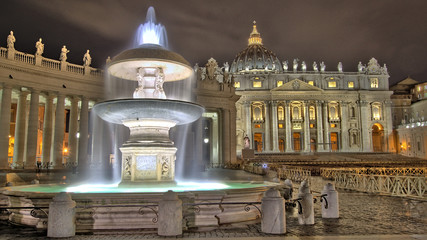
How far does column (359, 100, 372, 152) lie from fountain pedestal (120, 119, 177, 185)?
10173cm

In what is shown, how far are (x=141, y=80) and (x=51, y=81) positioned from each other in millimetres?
24914

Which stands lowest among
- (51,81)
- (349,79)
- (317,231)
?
(317,231)

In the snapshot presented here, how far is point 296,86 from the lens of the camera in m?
106

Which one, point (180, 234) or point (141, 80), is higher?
point (141, 80)

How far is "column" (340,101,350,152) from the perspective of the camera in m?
106

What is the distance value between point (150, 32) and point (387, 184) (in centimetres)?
1508

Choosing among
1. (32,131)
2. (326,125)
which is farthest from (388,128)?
(32,131)

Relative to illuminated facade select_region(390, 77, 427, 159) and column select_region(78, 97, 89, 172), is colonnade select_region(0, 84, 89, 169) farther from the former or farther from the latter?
illuminated facade select_region(390, 77, 427, 159)

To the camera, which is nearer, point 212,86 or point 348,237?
point 348,237

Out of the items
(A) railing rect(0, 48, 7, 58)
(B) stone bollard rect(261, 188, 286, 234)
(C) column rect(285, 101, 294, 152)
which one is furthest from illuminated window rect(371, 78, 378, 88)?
(B) stone bollard rect(261, 188, 286, 234)

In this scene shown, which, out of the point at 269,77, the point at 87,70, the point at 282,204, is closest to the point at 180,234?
the point at 282,204

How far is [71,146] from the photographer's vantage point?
37.9 metres

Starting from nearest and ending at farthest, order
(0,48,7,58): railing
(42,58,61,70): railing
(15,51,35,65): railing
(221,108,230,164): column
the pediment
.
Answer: (0,48,7,58): railing
(15,51,35,65): railing
(42,58,61,70): railing
(221,108,230,164): column
the pediment

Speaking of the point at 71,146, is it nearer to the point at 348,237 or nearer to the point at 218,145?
the point at 218,145
